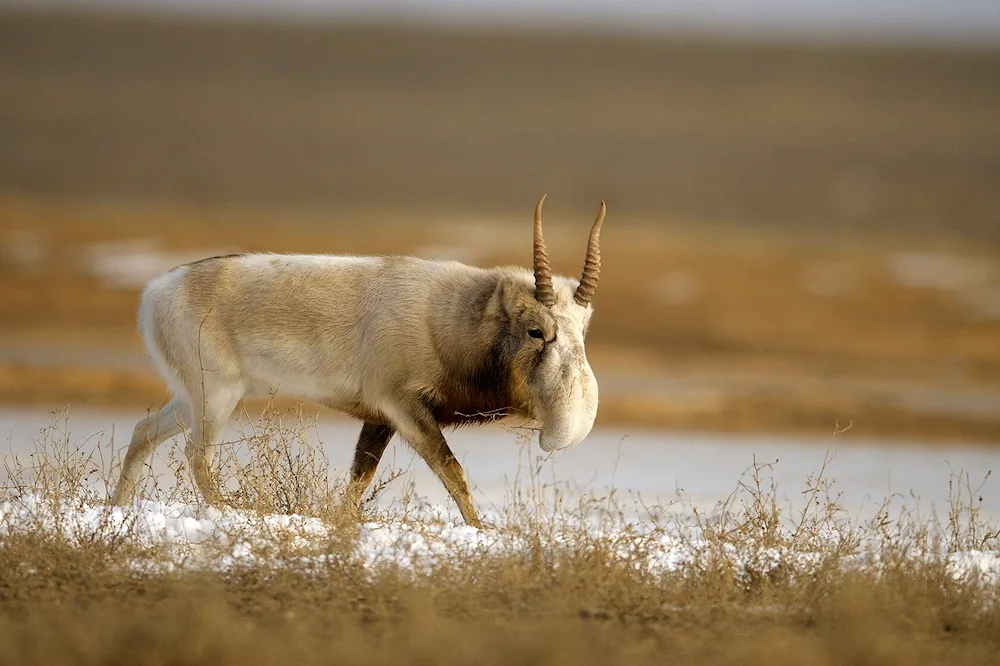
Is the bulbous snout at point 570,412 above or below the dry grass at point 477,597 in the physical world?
above

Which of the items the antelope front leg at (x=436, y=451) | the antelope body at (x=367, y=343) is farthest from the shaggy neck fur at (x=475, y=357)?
the antelope front leg at (x=436, y=451)

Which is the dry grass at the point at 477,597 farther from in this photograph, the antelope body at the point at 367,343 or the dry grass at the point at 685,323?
the dry grass at the point at 685,323

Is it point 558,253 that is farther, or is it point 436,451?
Answer: point 558,253

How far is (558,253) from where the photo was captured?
36844mm

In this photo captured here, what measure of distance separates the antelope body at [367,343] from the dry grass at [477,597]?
0.53 m

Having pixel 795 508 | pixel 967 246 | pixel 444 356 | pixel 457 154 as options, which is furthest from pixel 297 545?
pixel 457 154

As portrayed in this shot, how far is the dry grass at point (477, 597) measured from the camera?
598cm

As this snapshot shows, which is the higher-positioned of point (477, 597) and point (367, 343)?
point (367, 343)

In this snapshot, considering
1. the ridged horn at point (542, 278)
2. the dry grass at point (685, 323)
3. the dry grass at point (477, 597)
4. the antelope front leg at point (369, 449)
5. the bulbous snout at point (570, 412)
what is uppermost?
the dry grass at point (685, 323)

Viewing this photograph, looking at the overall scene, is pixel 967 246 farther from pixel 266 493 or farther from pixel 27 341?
pixel 266 493

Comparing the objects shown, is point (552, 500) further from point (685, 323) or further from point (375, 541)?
point (685, 323)

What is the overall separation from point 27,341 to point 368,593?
67.2 ft

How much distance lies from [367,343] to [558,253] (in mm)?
28346

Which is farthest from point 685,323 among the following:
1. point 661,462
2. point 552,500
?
point 552,500
